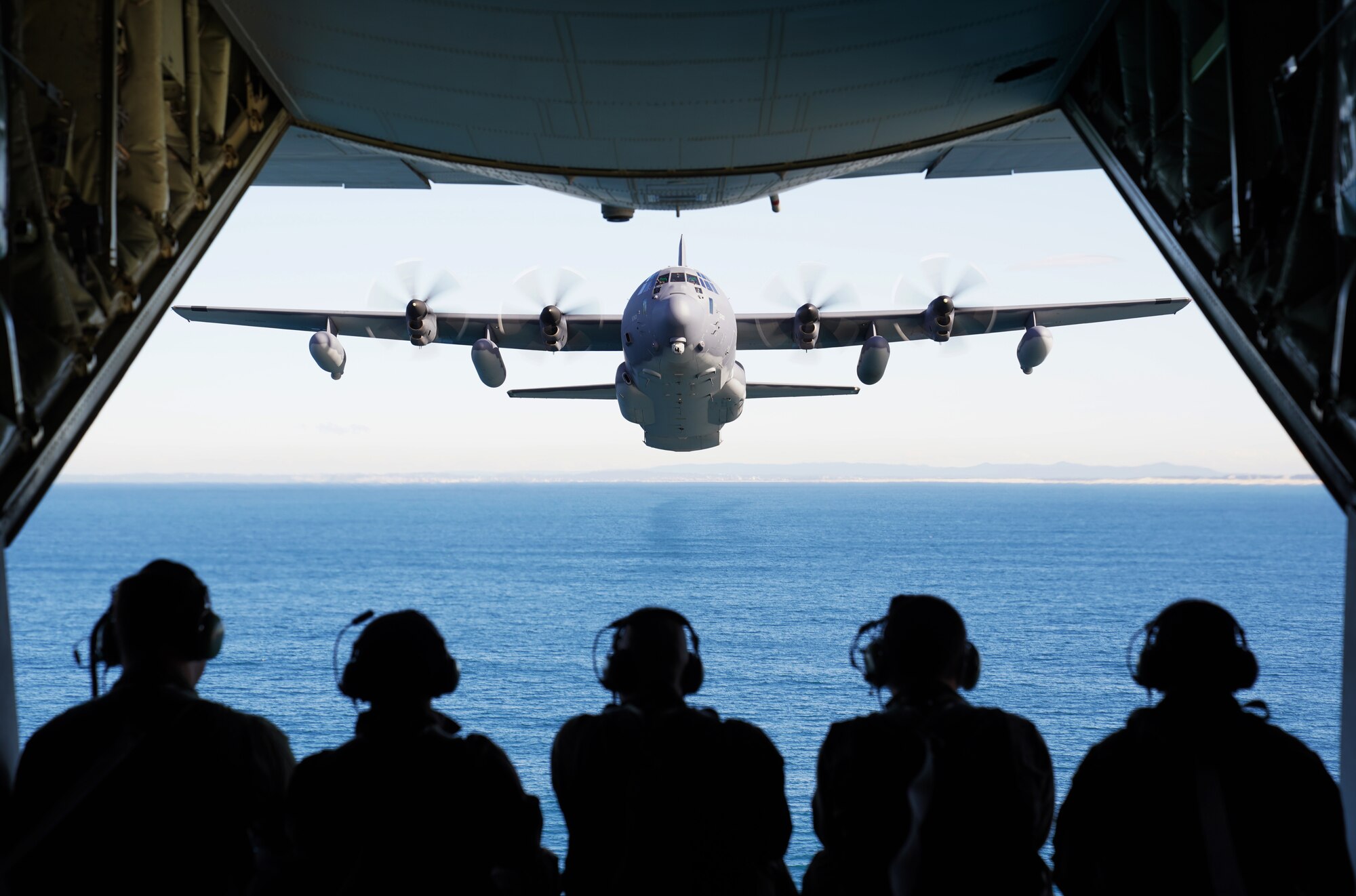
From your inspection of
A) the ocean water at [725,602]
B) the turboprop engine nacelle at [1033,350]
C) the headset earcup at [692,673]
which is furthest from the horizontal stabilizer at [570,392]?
the headset earcup at [692,673]

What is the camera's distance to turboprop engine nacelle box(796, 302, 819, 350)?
21.6 m

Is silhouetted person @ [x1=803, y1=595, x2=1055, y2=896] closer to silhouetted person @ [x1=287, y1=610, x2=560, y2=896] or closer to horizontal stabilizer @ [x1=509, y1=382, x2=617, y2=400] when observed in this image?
silhouetted person @ [x1=287, y1=610, x2=560, y2=896]

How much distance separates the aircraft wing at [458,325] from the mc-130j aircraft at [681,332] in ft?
0.11

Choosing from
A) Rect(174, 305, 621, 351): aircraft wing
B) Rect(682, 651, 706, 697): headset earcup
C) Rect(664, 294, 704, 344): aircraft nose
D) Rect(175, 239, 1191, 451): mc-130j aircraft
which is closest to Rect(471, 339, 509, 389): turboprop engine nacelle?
Rect(175, 239, 1191, 451): mc-130j aircraft

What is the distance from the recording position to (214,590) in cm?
10319

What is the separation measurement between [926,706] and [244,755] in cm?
204

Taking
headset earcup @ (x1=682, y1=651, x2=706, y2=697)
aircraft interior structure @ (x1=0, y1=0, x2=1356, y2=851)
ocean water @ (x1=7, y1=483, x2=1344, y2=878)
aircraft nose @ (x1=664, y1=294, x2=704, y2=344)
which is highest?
aircraft nose @ (x1=664, y1=294, x2=704, y2=344)

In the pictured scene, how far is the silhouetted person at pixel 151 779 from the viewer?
2670mm

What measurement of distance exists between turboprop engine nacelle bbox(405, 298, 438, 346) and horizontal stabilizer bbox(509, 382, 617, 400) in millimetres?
4197

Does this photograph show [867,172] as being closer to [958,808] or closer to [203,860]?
[958,808]

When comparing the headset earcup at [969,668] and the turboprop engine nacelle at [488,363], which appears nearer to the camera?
the headset earcup at [969,668]

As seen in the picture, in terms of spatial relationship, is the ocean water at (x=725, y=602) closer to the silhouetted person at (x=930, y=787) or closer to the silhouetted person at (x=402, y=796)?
the silhouetted person at (x=402, y=796)

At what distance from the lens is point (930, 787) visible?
2.80 meters

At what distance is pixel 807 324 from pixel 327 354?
10.4m
